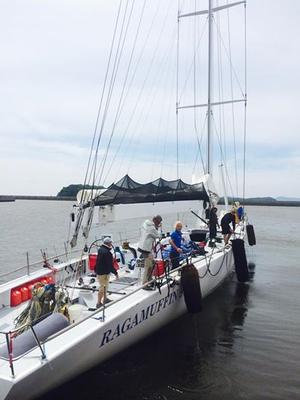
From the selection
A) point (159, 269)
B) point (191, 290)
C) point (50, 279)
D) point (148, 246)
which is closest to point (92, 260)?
point (50, 279)

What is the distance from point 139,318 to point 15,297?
255cm

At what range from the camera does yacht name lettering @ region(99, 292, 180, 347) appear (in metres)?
5.73

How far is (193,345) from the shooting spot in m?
7.51

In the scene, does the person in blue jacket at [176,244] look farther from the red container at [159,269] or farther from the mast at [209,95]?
the mast at [209,95]

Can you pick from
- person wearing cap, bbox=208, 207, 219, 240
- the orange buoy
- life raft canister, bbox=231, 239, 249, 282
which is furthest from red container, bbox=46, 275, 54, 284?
person wearing cap, bbox=208, 207, 219, 240

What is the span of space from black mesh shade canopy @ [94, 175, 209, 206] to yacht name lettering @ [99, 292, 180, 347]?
238cm

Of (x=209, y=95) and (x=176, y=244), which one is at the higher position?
(x=209, y=95)

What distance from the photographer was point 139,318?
6449mm

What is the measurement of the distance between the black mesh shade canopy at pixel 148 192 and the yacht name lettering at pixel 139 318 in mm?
2378

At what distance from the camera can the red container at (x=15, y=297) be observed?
736cm

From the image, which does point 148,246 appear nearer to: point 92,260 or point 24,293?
point 92,260

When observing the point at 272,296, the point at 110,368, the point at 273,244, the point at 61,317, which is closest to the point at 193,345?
the point at 110,368

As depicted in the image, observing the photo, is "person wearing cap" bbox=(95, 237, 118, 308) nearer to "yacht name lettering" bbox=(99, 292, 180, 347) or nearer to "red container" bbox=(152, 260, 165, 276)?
"yacht name lettering" bbox=(99, 292, 180, 347)

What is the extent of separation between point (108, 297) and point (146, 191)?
120 inches
